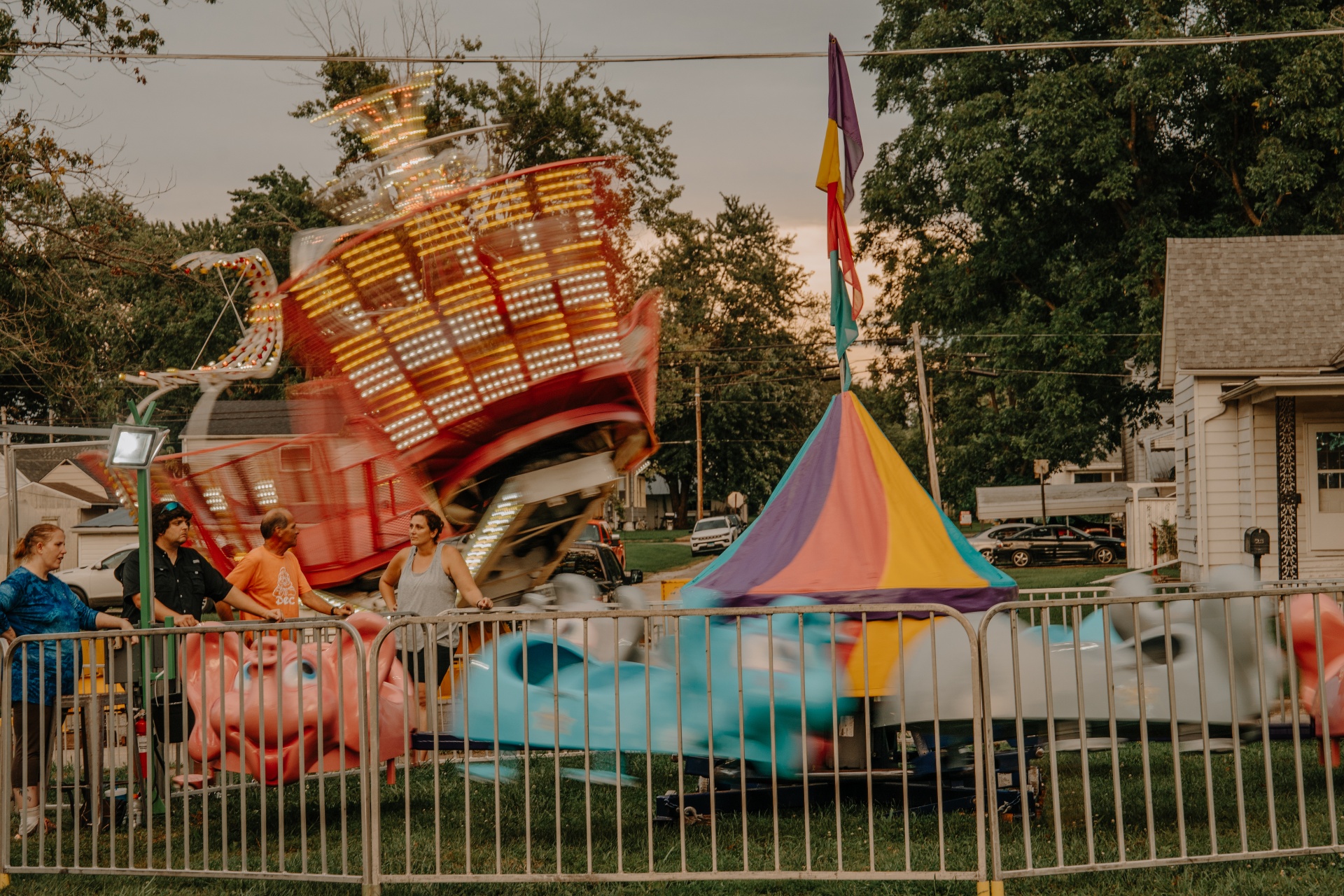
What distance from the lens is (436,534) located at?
758 centimetres

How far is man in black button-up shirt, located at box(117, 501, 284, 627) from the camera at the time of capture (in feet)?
23.2

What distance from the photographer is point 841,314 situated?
24.1 ft

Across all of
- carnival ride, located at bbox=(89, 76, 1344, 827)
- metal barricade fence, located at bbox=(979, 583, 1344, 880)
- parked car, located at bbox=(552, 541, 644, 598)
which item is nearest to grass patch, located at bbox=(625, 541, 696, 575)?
parked car, located at bbox=(552, 541, 644, 598)

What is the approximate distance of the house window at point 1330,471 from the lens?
17.9 metres

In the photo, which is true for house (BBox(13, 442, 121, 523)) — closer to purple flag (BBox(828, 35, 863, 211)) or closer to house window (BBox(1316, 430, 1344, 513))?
house window (BBox(1316, 430, 1344, 513))

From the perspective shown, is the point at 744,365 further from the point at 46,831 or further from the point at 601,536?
the point at 46,831

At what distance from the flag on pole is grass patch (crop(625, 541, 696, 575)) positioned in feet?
83.0

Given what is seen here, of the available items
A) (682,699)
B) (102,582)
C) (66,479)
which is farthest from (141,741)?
(66,479)

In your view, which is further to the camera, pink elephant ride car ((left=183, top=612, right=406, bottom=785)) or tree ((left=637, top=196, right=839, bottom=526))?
tree ((left=637, top=196, right=839, bottom=526))

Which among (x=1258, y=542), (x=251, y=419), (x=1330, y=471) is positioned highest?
(x=251, y=419)

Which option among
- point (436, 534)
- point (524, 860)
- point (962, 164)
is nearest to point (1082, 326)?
point (962, 164)

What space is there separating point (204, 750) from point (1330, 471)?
17.7 meters

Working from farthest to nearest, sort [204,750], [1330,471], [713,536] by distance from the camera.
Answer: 1. [713,536]
2. [1330,471]
3. [204,750]

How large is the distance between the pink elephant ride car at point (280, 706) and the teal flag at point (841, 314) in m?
3.25
